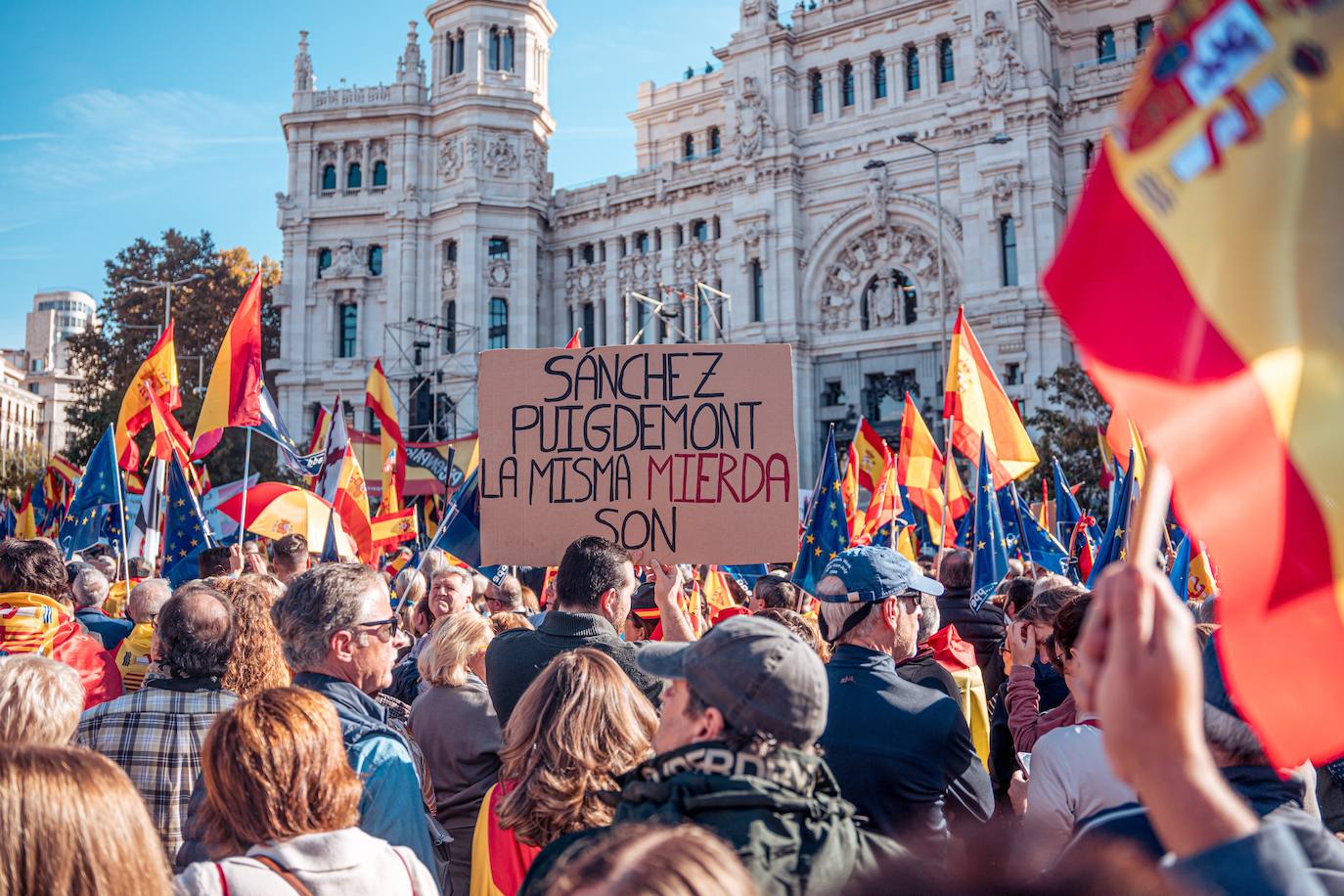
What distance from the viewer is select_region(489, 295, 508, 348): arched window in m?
42.6

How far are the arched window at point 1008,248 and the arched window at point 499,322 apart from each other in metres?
18.6

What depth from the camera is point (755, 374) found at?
5.80 metres

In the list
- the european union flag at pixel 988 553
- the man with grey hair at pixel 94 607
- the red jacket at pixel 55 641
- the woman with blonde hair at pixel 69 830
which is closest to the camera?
the woman with blonde hair at pixel 69 830

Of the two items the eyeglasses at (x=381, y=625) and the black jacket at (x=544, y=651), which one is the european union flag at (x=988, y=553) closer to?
the black jacket at (x=544, y=651)

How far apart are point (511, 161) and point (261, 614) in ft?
136

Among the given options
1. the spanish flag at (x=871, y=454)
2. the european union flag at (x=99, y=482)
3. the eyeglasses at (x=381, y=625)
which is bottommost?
the eyeglasses at (x=381, y=625)

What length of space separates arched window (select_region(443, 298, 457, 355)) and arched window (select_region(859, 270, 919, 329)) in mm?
15508

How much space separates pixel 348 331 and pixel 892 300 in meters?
21.4

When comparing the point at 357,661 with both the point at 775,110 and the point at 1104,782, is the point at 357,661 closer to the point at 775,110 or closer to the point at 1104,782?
the point at 1104,782

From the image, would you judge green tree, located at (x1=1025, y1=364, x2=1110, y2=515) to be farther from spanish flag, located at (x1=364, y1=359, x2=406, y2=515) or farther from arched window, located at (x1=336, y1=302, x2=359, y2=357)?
arched window, located at (x1=336, y1=302, x2=359, y2=357)

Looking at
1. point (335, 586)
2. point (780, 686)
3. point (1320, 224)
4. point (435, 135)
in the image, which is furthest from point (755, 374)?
point (435, 135)

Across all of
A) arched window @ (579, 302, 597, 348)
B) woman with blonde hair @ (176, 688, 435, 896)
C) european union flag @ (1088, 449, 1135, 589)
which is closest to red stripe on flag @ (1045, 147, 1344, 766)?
woman with blonde hair @ (176, 688, 435, 896)

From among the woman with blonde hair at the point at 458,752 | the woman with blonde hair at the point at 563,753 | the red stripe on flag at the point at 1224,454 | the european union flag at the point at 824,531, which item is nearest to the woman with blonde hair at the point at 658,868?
the red stripe on flag at the point at 1224,454

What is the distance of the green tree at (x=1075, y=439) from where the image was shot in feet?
79.3
